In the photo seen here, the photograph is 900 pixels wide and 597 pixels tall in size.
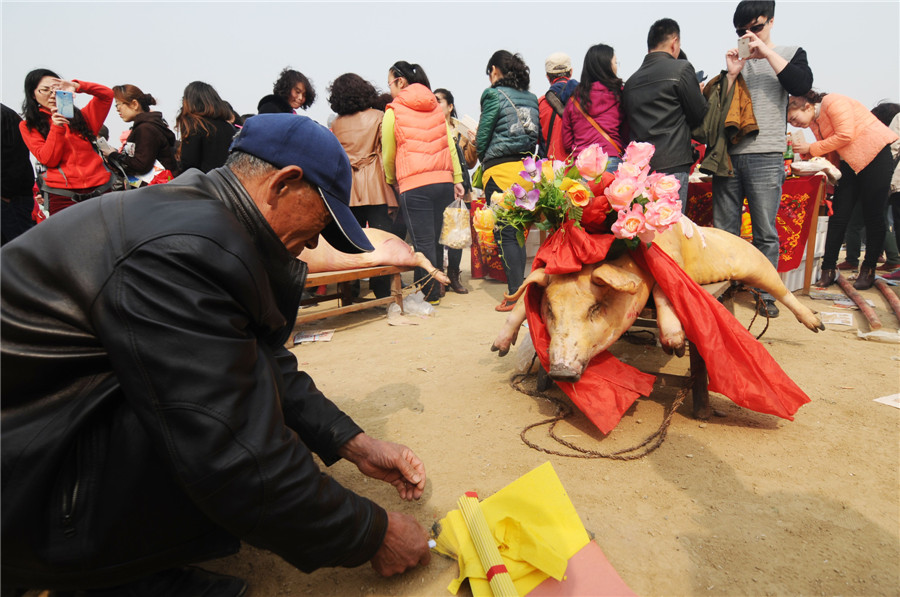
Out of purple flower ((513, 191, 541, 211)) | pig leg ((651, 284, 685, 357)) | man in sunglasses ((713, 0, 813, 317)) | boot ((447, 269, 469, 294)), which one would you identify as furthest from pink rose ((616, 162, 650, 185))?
boot ((447, 269, 469, 294))

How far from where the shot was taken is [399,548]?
1.60m

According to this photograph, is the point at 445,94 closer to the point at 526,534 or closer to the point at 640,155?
the point at 640,155

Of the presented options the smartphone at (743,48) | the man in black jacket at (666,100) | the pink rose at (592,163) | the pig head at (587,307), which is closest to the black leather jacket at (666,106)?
the man in black jacket at (666,100)

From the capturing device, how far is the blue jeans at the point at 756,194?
4391 millimetres

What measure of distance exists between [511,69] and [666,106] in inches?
74.7

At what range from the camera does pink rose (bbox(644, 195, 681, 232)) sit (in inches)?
98.7

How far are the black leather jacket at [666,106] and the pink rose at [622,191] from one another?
6.64 feet

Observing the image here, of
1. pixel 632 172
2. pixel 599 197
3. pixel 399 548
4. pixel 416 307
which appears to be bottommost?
pixel 416 307

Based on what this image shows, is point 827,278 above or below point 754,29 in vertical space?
below

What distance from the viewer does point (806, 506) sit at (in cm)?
202

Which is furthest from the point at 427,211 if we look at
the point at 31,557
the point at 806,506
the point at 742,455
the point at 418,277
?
the point at 31,557

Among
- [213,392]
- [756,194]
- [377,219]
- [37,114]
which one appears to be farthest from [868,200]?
[37,114]

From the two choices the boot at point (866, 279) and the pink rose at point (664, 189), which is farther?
the boot at point (866, 279)

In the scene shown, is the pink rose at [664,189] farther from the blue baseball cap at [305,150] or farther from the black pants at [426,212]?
the black pants at [426,212]
